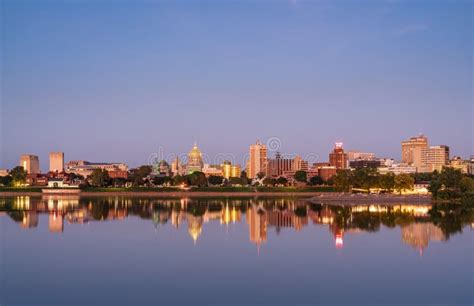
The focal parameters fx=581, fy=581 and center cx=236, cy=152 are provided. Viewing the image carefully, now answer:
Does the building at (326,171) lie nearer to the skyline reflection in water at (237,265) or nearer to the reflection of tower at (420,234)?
the reflection of tower at (420,234)

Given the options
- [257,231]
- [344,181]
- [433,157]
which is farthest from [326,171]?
[257,231]

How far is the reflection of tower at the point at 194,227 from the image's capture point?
30298mm

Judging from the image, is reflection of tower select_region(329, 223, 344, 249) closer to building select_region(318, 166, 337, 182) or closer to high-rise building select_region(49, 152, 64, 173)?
building select_region(318, 166, 337, 182)

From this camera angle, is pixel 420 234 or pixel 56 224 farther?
pixel 56 224

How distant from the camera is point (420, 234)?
3003cm

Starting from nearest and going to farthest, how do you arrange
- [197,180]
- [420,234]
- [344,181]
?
1. [420,234]
2. [344,181]
3. [197,180]

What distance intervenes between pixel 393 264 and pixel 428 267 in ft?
4.01

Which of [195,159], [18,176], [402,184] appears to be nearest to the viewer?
[402,184]

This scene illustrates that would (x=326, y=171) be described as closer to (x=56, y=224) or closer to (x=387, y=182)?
Answer: (x=387, y=182)

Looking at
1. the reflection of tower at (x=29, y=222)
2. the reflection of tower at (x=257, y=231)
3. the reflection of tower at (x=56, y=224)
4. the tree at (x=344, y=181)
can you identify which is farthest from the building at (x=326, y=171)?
the reflection of tower at (x=29, y=222)

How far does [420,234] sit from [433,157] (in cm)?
17149

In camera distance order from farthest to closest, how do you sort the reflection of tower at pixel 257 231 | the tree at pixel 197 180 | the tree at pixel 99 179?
the tree at pixel 197 180 → the tree at pixel 99 179 → the reflection of tower at pixel 257 231

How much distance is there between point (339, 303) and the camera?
49.3 ft

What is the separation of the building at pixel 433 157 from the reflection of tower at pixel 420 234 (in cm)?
16229
